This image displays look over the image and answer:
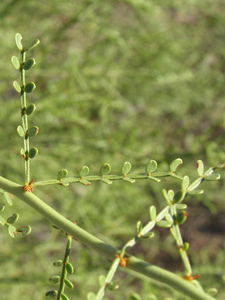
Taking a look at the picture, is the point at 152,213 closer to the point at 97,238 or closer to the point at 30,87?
the point at 97,238

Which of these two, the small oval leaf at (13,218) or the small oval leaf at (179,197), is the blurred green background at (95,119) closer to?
the small oval leaf at (179,197)

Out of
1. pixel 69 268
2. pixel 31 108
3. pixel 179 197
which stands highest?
pixel 31 108

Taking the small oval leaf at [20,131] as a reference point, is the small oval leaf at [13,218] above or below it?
below

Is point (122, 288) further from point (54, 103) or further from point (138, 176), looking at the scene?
point (138, 176)

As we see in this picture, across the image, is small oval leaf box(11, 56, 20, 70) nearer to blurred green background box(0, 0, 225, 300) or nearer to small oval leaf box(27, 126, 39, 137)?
small oval leaf box(27, 126, 39, 137)

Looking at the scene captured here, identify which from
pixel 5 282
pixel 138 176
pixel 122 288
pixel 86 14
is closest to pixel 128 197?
pixel 122 288

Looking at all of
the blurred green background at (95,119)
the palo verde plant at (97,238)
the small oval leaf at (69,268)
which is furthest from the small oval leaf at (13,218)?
the blurred green background at (95,119)

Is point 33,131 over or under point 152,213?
over

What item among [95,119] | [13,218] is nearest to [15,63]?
[13,218]

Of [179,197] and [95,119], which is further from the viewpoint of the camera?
[95,119]

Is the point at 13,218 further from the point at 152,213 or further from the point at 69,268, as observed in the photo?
the point at 152,213
